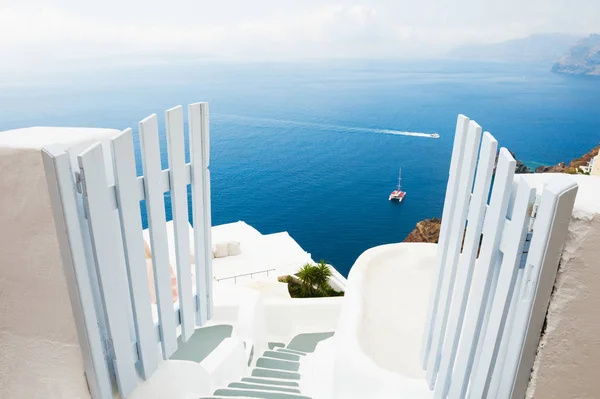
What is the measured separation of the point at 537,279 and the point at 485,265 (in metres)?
0.41

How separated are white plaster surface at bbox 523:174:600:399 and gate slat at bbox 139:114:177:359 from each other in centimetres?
219

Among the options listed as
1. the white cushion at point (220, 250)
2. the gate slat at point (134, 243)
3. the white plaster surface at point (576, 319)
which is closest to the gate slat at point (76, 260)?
the gate slat at point (134, 243)

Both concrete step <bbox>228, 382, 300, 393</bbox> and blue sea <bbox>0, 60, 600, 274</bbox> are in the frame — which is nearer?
concrete step <bbox>228, 382, 300, 393</bbox>

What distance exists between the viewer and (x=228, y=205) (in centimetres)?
5822

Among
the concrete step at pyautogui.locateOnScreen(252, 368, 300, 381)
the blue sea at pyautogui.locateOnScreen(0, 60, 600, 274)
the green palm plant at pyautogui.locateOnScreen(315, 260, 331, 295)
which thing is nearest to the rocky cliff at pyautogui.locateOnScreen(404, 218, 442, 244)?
the green palm plant at pyautogui.locateOnScreen(315, 260, 331, 295)

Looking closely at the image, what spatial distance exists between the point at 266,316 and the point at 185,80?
121 meters

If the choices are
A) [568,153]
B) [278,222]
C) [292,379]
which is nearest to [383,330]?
[292,379]

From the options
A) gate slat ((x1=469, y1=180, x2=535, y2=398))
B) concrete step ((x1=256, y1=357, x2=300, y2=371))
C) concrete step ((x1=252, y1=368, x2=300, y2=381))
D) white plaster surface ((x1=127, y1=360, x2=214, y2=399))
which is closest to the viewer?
gate slat ((x1=469, y1=180, x2=535, y2=398))

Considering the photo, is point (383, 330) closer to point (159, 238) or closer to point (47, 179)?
point (159, 238)

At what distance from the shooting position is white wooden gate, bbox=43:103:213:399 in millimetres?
2309

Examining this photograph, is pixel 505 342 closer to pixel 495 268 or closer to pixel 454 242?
pixel 495 268

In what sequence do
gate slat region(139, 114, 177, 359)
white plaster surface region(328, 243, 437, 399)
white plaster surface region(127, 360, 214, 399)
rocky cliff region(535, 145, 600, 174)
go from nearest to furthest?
gate slat region(139, 114, 177, 359), white plaster surface region(127, 360, 214, 399), white plaster surface region(328, 243, 437, 399), rocky cliff region(535, 145, 600, 174)

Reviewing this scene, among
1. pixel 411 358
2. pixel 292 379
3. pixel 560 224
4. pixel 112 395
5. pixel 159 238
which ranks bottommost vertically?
pixel 292 379

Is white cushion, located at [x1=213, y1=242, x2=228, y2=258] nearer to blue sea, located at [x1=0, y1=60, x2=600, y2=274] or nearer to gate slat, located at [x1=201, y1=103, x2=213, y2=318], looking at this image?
gate slat, located at [x1=201, y1=103, x2=213, y2=318]
